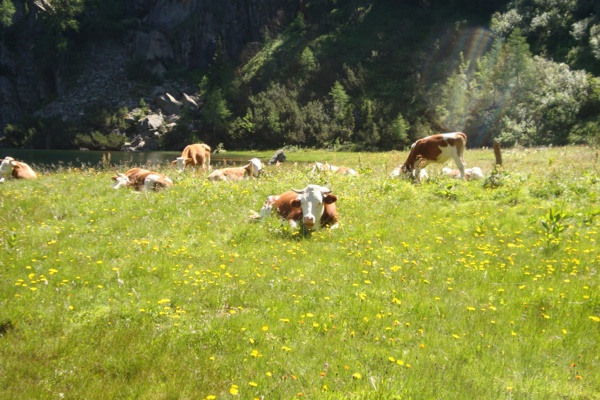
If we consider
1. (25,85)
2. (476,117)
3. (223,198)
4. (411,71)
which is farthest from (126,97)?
(223,198)

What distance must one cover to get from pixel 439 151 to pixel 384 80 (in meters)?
43.5

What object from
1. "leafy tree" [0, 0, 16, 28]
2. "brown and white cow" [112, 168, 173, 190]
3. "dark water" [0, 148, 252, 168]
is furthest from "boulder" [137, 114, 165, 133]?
"brown and white cow" [112, 168, 173, 190]

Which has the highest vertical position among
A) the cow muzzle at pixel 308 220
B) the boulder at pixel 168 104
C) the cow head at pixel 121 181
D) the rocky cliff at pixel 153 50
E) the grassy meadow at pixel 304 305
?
the rocky cliff at pixel 153 50

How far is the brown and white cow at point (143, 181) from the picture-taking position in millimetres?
15651

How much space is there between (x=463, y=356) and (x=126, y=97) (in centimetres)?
8060

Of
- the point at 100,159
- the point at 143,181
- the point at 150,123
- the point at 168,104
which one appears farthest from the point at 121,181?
the point at 168,104

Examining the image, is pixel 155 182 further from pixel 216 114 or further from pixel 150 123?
pixel 150 123

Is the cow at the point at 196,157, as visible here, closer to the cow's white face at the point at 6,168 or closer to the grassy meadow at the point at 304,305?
the cow's white face at the point at 6,168

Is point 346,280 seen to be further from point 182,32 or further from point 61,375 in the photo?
point 182,32

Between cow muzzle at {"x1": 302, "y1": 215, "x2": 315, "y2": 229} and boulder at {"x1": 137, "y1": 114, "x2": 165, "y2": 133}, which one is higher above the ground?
boulder at {"x1": 137, "y1": 114, "x2": 165, "y2": 133}

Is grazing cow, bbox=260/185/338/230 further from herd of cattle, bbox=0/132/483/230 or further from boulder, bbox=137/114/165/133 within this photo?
boulder, bbox=137/114/165/133

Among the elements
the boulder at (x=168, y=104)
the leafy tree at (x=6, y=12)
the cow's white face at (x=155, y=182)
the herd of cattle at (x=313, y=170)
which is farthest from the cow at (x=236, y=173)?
the leafy tree at (x=6, y=12)

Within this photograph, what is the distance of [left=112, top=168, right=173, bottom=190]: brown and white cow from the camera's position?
15.7 metres

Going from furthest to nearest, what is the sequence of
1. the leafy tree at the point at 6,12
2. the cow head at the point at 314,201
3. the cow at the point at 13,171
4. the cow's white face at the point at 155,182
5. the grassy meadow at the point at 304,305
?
the leafy tree at the point at 6,12 < the cow at the point at 13,171 < the cow's white face at the point at 155,182 < the cow head at the point at 314,201 < the grassy meadow at the point at 304,305
